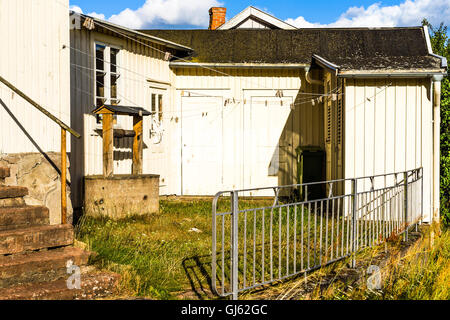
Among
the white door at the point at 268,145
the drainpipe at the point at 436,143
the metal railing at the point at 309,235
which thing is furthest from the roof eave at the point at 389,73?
the white door at the point at 268,145

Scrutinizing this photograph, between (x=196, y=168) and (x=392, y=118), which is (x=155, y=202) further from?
(x=392, y=118)

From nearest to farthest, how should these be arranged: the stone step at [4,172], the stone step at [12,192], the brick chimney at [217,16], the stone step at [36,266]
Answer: the stone step at [36,266] → the stone step at [12,192] → the stone step at [4,172] → the brick chimney at [217,16]

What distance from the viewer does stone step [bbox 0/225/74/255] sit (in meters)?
5.40

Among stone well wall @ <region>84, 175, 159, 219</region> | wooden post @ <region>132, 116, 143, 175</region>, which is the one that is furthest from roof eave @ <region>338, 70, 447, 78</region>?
stone well wall @ <region>84, 175, 159, 219</region>

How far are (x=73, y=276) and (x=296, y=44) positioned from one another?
32.7 feet

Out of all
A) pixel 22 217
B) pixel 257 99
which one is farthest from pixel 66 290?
pixel 257 99

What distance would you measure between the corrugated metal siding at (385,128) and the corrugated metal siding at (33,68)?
520 cm

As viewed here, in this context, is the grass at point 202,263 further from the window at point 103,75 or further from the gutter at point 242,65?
the gutter at point 242,65

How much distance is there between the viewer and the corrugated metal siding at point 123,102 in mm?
10133

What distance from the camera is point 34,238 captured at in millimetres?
5633

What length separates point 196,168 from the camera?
13.5 metres
